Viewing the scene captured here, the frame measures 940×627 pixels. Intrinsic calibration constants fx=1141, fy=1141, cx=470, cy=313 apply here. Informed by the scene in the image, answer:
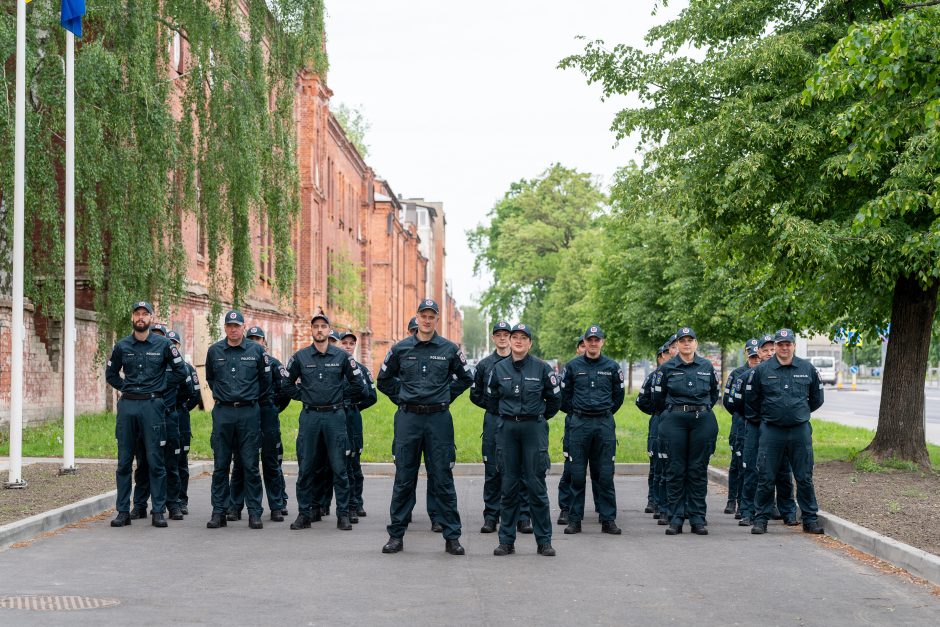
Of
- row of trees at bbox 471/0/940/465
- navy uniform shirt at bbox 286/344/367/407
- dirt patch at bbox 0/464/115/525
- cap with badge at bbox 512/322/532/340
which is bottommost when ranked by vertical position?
dirt patch at bbox 0/464/115/525

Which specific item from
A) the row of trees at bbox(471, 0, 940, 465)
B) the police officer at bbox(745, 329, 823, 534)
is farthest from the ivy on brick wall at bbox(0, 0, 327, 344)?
the police officer at bbox(745, 329, 823, 534)

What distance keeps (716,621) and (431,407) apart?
3.60m

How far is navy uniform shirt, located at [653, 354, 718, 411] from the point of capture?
11.5 m

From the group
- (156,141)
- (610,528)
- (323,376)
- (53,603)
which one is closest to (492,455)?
(610,528)

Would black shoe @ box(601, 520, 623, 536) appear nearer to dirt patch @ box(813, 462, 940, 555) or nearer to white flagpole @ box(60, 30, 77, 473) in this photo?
dirt patch @ box(813, 462, 940, 555)

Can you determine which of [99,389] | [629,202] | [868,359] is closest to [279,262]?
[99,389]

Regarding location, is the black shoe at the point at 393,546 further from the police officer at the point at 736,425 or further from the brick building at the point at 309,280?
the brick building at the point at 309,280

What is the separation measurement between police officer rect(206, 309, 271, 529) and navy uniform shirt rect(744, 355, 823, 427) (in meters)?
5.04

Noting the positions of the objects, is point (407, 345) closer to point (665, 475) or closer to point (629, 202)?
point (665, 475)

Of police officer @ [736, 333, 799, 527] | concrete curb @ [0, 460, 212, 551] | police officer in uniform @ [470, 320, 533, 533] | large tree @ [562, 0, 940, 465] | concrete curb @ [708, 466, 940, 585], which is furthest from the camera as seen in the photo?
large tree @ [562, 0, 940, 465]

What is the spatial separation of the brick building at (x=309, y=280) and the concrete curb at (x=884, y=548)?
13.5 m

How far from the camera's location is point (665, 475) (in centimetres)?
1180

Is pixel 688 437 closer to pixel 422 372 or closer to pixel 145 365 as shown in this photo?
pixel 422 372

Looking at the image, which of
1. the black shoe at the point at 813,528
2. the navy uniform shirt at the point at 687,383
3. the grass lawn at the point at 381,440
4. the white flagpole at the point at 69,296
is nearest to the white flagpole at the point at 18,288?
the white flagpole at the point at 69,296
